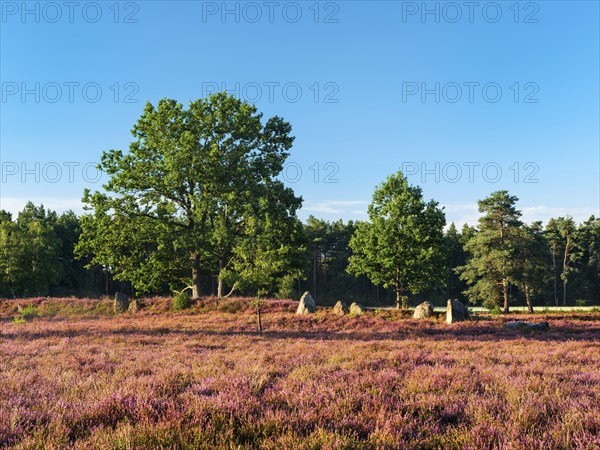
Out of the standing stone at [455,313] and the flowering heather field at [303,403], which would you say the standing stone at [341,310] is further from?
the flowering heather field at [303,403]

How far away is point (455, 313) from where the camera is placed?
78.8 ft

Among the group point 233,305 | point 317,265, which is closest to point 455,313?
point 233,305

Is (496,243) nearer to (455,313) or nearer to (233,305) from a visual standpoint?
(455,313)

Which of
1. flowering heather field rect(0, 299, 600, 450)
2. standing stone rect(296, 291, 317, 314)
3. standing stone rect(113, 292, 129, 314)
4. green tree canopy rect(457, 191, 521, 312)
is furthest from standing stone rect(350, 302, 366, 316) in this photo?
green tree canopy rect(457, 191, 521, 312)

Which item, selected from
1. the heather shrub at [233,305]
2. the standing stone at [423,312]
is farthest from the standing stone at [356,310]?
the heather shrub at [233,305]

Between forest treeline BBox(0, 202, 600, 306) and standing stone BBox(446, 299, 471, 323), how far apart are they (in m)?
37.4

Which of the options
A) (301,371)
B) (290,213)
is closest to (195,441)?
(301,371)

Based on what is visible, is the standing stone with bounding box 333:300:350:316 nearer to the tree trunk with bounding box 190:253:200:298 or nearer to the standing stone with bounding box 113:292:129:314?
the tree trunk with bounding box 190:253:200:298

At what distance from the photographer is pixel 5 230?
5741cm

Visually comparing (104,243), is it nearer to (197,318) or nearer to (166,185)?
(166,185)

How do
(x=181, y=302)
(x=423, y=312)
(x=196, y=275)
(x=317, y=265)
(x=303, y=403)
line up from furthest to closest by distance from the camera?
(x=317, y=265) < (x=196, y=275) < (x=181, y=302) < (x=423, y=312) < (x=303, y=403)

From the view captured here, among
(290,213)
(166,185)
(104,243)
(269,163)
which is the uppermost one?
(269,163)

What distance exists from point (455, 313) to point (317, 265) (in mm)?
66774

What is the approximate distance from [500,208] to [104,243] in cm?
4311
